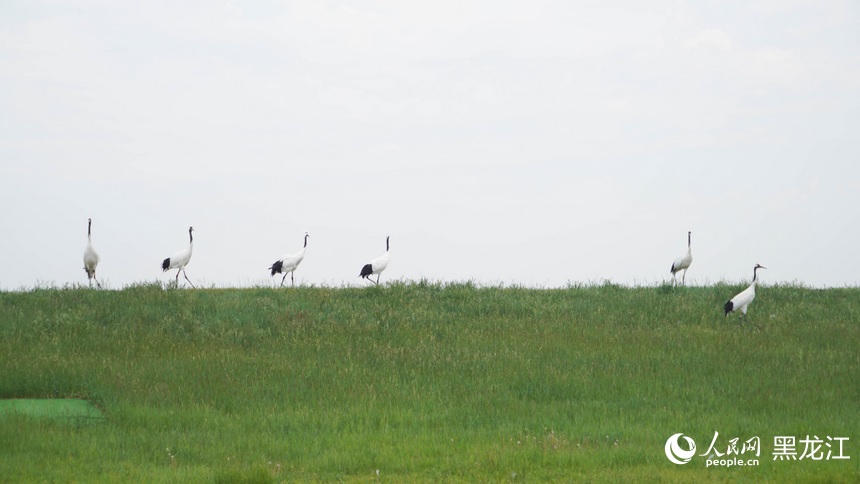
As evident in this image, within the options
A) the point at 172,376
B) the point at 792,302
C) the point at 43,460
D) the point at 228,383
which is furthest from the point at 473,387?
the point at 792,302

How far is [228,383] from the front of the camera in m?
14.3

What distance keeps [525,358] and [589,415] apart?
3.68 meters

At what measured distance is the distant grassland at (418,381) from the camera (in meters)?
10.2

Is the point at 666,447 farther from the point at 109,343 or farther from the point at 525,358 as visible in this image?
the point at 109,343

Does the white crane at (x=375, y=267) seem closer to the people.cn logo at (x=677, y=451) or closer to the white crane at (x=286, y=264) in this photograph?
the white crane at (x=286, y=264)

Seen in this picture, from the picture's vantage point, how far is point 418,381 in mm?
14453

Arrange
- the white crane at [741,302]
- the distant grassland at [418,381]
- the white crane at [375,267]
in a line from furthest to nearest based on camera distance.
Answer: the white crane at [375,267] → the white crane at [741,302] → the distant grassland at [418,381]

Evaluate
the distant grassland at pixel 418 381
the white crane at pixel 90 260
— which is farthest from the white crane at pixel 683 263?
the white crane at pixel 90 260

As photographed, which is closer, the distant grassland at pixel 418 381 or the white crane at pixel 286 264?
the distant grassland at pixel 418 381

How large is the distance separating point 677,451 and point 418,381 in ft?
16.6

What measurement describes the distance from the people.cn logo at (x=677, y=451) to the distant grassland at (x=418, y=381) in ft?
0.40

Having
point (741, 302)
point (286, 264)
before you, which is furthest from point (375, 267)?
point (741, 302)

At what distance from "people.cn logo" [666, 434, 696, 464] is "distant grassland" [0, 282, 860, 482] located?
12 centimetres

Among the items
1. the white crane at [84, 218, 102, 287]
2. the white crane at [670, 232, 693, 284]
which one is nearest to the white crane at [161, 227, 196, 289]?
the white crane at [84, 218, 102, 287]
